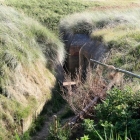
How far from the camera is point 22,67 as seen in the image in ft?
31.0

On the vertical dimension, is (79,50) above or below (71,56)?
above

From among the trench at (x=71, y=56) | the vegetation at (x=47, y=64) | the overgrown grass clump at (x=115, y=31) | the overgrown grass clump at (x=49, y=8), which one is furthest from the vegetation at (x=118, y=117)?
the overgrown grass clump at (x=49, y=8)

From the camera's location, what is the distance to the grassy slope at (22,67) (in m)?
8.26

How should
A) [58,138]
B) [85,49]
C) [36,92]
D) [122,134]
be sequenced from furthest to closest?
A: [85,49]
[36,92]
[58,138]
[122,134]

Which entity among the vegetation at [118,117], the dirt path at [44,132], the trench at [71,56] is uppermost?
the vegetation at [118,117]

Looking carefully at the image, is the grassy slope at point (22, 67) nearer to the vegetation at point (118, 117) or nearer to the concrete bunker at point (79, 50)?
the concrete bunker at point (79, 50)

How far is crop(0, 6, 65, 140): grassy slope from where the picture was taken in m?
8.26

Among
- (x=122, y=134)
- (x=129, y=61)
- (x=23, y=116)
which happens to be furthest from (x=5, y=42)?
(x=122, y=134)

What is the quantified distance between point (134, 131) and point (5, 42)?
5.24 metres

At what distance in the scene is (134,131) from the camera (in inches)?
228

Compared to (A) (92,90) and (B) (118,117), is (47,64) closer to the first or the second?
(A) (92,90)

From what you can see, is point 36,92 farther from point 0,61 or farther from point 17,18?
point 17,18

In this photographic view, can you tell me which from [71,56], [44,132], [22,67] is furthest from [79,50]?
[44,132]

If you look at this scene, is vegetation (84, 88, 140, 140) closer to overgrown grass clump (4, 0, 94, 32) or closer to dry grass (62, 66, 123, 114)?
dry grass (62, 66, 123, 114)
